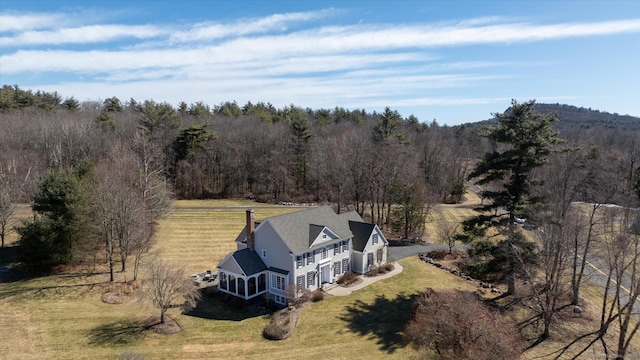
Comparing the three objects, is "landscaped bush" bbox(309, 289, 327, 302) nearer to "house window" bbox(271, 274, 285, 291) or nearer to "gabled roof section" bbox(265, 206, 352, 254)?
"house window" bbox(271, 274, 285, 291)

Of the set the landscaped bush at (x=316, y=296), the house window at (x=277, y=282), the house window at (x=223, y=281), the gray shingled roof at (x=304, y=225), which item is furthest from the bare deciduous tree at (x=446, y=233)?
the house window at (x=223, y=281)

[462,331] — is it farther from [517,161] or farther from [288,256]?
[288,256]

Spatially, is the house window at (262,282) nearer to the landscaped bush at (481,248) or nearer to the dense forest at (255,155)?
the landscaped bush at (481,248)

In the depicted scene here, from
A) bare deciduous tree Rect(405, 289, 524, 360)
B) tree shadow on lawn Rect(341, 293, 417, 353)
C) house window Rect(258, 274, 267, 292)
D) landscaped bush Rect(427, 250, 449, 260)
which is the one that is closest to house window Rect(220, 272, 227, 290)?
house window Rect(258, 274, 267, 292)

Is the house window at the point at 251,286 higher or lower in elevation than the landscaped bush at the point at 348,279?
higher

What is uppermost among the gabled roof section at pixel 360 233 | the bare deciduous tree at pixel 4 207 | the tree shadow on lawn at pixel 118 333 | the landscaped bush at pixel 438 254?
the bare deciduous tree at pixel 4 207

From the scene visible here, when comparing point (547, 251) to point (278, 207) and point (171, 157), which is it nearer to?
point (278, 207)

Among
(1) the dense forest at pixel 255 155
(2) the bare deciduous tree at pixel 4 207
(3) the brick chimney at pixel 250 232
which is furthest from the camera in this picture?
(1) the dense forest at pixel 255 155

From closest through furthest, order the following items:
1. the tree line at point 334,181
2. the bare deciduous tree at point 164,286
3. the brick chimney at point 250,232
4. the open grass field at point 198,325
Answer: the open grass field at point 198,325, the bare deciduous tree at point 164,286, the tree line at point 334,181, the brick chimney at point 250,232
